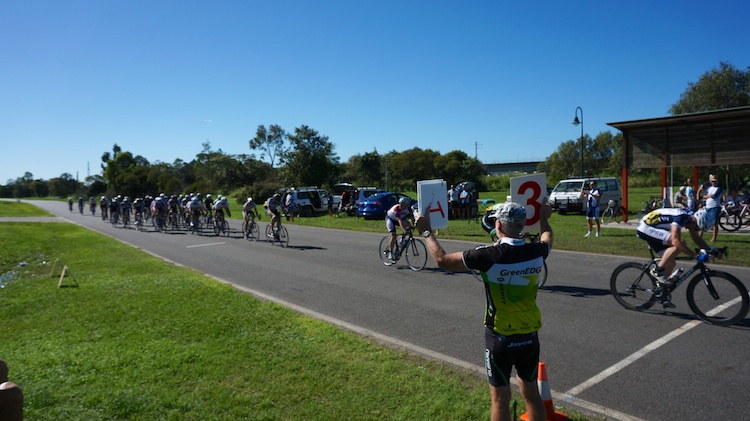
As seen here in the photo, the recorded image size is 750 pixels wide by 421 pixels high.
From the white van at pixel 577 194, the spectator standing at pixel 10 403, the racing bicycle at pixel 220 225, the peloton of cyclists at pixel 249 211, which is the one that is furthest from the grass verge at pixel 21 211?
the spectator standing at pixel 10 403

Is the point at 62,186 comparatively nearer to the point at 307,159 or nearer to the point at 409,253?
the point at 307,159

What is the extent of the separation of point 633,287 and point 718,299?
1.09m

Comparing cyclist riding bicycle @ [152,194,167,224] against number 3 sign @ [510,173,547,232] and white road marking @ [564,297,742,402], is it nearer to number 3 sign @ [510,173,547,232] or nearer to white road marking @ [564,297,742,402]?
number 3 sign @ [510,173,547,232]

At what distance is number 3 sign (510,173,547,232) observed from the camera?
17.9 ft

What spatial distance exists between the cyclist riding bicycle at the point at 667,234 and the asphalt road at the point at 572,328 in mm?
738

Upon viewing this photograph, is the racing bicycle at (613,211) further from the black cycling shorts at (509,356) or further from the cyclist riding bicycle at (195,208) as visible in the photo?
the black cycling shorts at (509,356)

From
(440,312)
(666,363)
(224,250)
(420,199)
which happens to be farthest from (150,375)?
(224,250)

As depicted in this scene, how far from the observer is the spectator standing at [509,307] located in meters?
3.42

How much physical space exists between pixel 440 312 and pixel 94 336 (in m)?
4.97

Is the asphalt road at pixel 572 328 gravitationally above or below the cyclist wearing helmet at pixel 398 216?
below

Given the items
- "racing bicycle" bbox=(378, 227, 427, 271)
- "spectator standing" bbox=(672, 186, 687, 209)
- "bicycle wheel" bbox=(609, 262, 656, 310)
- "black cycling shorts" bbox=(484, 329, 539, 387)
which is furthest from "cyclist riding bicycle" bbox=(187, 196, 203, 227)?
"black cycling shorts" bbox=(484, 329, 539, 387)

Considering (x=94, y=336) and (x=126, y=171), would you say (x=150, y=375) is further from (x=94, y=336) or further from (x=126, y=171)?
(x=126, y=171)

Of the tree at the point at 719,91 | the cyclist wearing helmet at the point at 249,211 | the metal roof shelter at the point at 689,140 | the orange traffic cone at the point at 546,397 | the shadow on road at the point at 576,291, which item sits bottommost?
the shadow on road at the point at 576,291

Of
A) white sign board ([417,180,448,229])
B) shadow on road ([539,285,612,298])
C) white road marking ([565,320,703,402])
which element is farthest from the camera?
shadow on road ([539,285,612,298])
